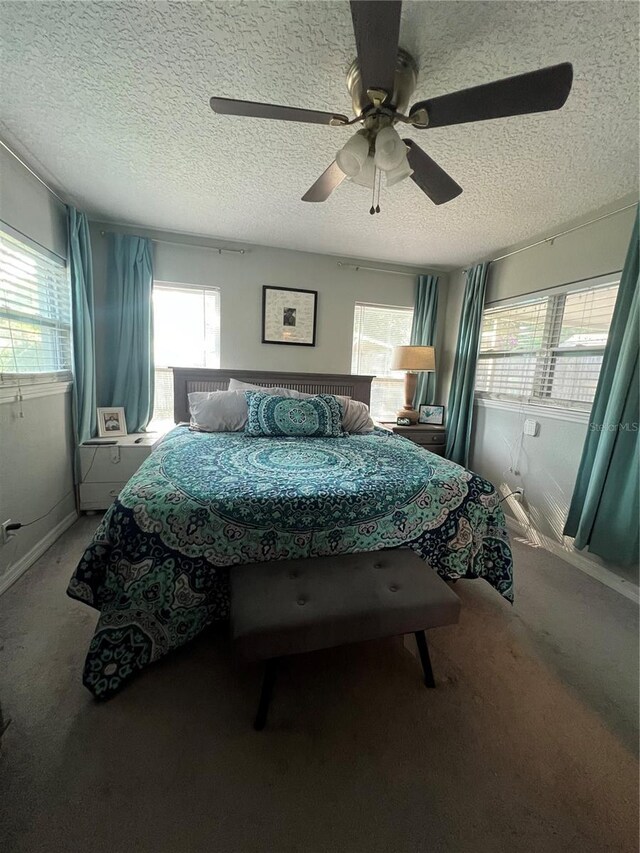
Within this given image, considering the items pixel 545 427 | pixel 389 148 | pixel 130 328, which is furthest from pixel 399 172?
pixel 130 328

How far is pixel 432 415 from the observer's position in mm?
3693

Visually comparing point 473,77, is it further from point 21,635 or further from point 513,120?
point 21,635

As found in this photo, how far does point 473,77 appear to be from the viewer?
1348 millimetres

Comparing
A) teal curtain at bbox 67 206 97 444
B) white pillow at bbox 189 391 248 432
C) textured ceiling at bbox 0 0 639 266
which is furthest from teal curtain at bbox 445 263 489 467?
teal curtain at bbox 67 206 97 444

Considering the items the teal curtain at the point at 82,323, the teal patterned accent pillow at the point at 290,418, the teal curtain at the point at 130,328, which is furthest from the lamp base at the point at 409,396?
the teal curtain at the point at 82,323

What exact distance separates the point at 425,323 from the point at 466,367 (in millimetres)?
733

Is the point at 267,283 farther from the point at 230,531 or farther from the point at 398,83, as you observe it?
the point at 230,531

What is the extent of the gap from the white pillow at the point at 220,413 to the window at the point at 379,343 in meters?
1.55

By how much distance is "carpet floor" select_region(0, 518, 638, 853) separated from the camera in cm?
94

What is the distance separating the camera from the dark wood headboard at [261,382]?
3156 mm

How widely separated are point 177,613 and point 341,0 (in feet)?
7.54

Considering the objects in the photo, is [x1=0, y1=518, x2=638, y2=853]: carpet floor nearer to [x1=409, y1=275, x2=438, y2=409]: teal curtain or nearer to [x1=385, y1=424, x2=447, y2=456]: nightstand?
[x1=385, y1=424, x2=447, y2=456]: nightstand

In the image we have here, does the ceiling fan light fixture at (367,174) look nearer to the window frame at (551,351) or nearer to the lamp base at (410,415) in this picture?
the window frame at (551,351)

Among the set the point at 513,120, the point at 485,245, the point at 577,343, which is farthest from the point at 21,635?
the point at 485,245
